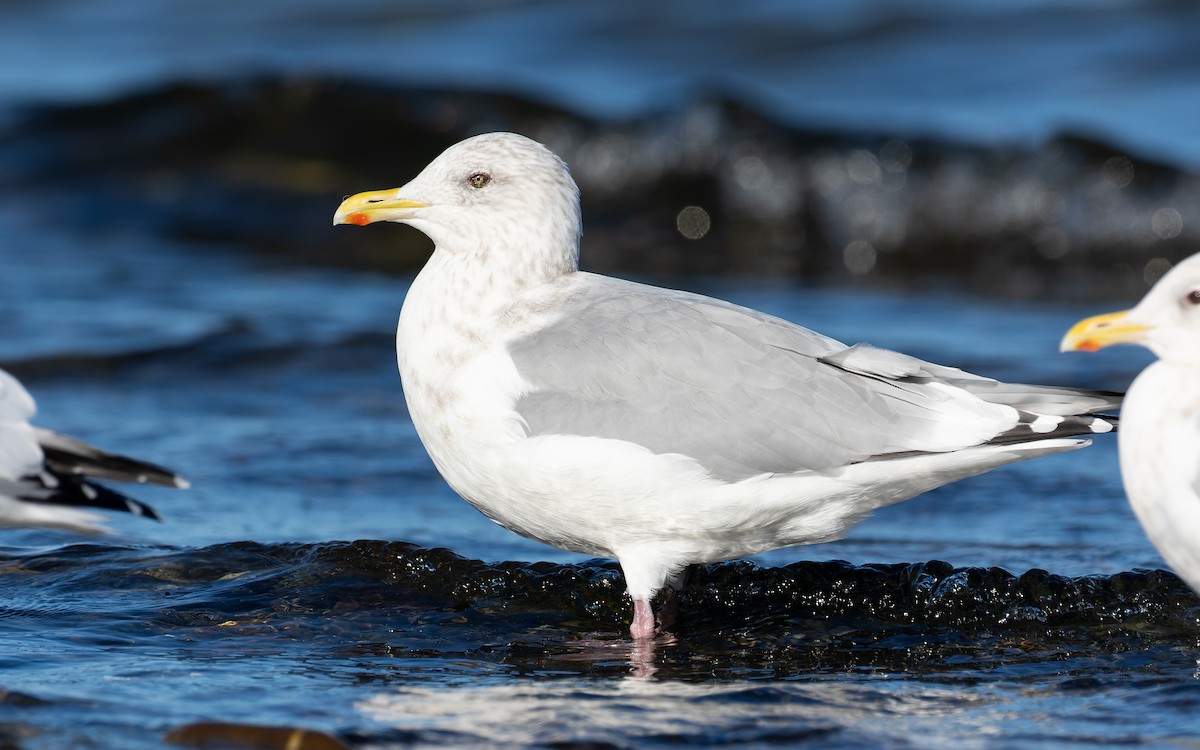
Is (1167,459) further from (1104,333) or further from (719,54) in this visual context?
(719,54)

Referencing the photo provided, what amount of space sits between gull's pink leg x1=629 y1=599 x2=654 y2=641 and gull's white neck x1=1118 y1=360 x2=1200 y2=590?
157 cm

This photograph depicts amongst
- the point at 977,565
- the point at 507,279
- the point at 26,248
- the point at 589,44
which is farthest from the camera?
the point at 589,44

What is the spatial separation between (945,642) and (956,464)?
24.1 inches

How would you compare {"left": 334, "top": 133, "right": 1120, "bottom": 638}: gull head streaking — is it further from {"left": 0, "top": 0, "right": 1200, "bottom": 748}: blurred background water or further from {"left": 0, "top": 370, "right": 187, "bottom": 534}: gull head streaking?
{"left": 0, "top": 370, "right": 187, "bottom": 534}: gull head streaking

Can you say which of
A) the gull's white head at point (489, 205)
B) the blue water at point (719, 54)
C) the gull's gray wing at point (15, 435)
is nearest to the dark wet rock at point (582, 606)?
the gull's gray wing at point (15, 435)

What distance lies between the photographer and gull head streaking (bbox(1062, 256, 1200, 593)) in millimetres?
4258

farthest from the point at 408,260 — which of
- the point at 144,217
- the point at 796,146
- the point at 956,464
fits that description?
the point at 956,464

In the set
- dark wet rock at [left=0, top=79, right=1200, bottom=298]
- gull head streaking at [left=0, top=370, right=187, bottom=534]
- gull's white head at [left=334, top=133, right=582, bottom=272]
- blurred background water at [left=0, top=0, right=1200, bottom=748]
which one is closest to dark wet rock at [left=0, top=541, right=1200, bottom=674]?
blurred background water at [left=0, top=0, right=1200, bottom=748]

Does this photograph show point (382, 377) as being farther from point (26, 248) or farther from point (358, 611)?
point (26, 248)

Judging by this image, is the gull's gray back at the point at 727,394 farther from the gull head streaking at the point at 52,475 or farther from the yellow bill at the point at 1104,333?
the gull head streaking at the point at 52,475

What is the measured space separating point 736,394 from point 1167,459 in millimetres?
1293

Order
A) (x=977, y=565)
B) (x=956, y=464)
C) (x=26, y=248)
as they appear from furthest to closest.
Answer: (x=26, y=248)
(x=977, y=565)
(x=956, y=464)

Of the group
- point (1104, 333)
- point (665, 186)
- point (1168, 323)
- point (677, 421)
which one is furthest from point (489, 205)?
point (665, 186)

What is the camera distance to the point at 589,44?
1852cm
